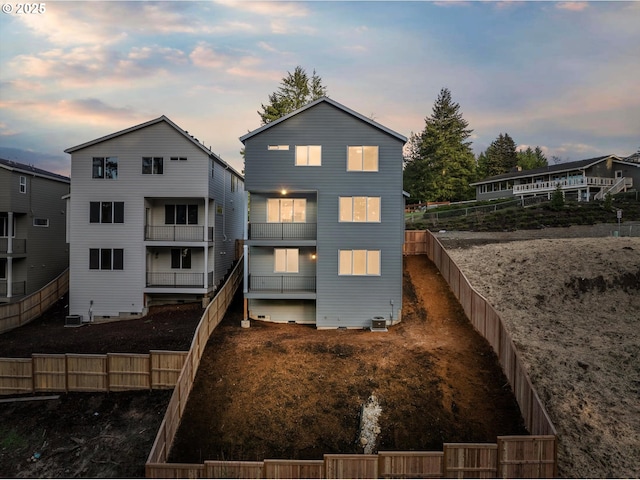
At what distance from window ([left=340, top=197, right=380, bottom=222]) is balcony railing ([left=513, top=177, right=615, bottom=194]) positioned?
35.5 meters

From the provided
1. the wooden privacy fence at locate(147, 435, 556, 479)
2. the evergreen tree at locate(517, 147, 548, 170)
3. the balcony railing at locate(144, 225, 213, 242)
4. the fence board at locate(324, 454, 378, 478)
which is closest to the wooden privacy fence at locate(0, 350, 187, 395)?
the wooden privacy fence at locate(147, 435, 556, 479)

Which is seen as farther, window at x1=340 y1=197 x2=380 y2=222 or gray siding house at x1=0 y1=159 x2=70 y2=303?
gray siding house at x1=0 y1=159 x2=70 y2=303

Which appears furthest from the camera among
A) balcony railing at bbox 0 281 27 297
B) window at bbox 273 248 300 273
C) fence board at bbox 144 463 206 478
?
balcony railing at bbox 0 281 27 297

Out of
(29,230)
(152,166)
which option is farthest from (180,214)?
(29,230)

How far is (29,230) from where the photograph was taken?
2358 cm

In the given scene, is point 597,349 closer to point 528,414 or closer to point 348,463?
point 528,414

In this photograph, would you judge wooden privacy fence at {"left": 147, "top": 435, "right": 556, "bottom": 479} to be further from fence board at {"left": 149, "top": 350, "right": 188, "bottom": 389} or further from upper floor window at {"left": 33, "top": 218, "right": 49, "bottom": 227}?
upper floor window at {"left": 33, "top": 218, "right": 49, "bottom": 227}

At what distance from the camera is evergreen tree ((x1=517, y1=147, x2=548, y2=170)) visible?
258 ft

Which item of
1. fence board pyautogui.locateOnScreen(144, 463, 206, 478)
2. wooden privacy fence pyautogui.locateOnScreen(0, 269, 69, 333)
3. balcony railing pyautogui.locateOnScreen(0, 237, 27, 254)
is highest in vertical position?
balcony railing pyautogui.locateOnScreen(0, 237, 27, 254)

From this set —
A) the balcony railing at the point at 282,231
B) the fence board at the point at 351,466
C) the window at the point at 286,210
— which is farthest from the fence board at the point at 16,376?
the window at the point at 286,210

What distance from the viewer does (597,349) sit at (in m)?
14.1

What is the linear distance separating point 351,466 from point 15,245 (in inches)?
985

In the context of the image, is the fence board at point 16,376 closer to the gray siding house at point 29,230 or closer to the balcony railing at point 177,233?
the balcony railing at point 177,233

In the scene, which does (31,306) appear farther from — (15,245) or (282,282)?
(282,282)
